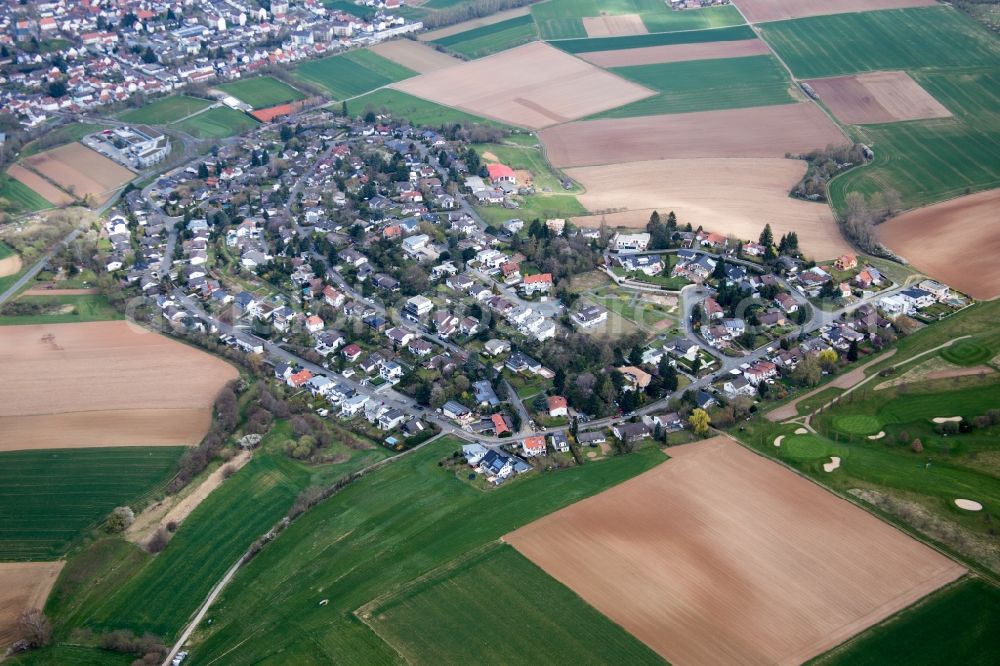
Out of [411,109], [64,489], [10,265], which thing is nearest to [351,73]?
[411,109]

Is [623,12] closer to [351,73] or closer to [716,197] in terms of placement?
[351,73]

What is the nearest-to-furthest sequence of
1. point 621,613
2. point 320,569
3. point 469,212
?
1. point 621,613
2. point 320,569
3. point 469,212

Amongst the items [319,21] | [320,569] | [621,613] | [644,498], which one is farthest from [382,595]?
[319,21]

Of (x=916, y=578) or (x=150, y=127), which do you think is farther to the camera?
(x=150, y=127)

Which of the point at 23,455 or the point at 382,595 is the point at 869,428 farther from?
the point at 23,455

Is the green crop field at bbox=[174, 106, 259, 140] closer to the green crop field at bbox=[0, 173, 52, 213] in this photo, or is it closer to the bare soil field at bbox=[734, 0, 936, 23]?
the green crop field at bbox=[0, 173, 52, 213]

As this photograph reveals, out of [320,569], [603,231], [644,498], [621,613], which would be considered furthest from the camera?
[603,231]

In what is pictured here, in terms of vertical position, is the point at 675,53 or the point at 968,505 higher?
the point at 675,53
